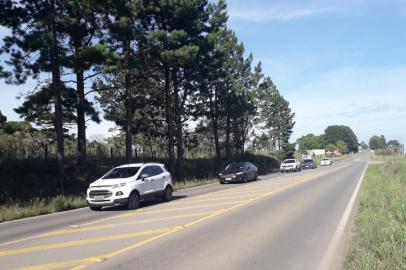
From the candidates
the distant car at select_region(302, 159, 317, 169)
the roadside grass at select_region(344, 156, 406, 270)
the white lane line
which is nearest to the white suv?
the white lane line

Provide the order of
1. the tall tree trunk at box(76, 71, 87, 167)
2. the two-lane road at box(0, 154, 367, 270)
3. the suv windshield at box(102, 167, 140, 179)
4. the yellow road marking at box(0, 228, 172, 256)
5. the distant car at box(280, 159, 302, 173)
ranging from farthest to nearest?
the distant car at box(280, 159, 302, 173) < the tall tree trunk at box(76, 71, 87, 167) < the suv windshield at box(102, 167, 140, 179) < the yellow road marking at box(0, 228, 172, 256) < the two-lane road at box(0, 154, 367, 270)

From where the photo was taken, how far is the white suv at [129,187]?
60.4 feet

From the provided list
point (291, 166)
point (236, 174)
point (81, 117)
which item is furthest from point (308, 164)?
point (81, 117)

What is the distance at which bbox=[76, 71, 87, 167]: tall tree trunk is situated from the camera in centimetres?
2878

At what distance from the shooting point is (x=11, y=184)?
25234 millimetres

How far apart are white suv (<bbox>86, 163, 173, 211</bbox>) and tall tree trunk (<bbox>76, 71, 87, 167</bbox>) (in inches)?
356

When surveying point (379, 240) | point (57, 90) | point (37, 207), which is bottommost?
point (379, 240)

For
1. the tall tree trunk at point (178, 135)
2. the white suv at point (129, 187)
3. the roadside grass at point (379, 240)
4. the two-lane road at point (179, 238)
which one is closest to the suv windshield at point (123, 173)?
the white suv at point (129, 187)

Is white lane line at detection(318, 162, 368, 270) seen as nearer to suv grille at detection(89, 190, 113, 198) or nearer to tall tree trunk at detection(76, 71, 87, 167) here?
suv grille at detection(89, 190, 113, 198)

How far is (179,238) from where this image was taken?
36.4 ft

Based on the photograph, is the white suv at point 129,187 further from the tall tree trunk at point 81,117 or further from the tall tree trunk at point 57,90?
the tall tree trunk at point 81,117

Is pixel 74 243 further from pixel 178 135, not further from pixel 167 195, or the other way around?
pixel 178 135

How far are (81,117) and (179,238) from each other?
2049 centimetres

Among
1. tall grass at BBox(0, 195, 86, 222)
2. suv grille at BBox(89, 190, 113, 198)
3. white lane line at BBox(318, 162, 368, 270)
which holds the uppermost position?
suv grille at BBox(89, 190, 113, 198)
